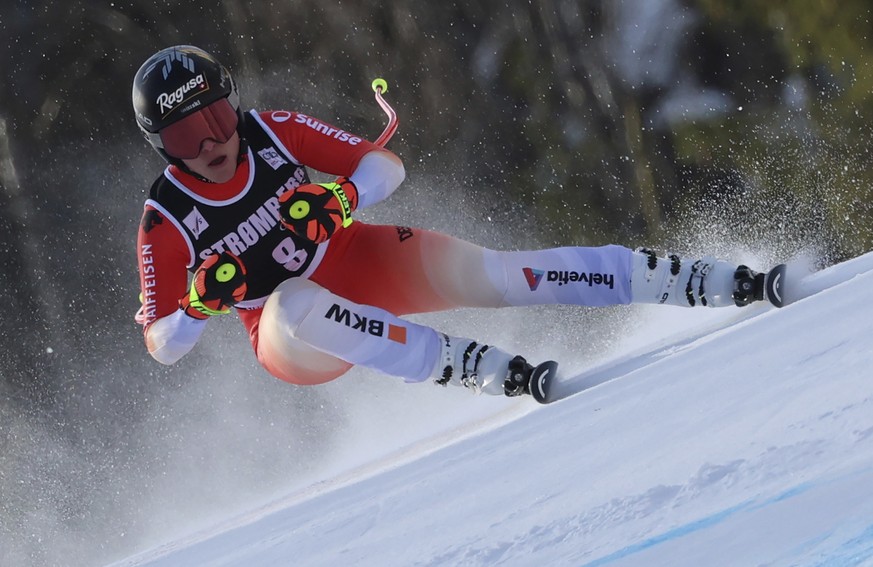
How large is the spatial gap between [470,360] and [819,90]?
4796 millimetres

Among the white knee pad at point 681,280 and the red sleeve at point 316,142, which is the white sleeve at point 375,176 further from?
the white knee pad at point 681,280

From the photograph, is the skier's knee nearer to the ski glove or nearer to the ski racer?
the ski racer

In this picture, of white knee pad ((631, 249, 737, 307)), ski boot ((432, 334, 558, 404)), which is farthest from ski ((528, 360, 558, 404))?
white knee pad ((631, 249, 737, 307))

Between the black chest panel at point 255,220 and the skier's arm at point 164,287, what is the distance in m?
0.05

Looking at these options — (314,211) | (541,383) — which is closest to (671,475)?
(541,383)

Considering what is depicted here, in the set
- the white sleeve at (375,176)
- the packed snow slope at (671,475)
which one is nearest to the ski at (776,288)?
the packed snow slope at (671,475)

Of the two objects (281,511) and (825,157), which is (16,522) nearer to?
(281,511)

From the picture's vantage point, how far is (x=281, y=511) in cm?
340

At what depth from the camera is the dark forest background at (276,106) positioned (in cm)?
830

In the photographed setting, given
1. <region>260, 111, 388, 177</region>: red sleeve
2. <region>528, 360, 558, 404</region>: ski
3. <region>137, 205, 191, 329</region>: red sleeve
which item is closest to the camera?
<region>528, 360, 558, 404</region>: ski

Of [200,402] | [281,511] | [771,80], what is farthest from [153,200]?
[771,80]

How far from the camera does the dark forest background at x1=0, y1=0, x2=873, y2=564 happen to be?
327 inches

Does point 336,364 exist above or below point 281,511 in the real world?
above

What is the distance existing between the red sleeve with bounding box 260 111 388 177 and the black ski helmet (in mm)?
249
